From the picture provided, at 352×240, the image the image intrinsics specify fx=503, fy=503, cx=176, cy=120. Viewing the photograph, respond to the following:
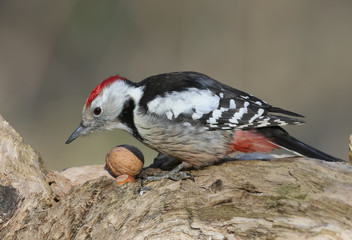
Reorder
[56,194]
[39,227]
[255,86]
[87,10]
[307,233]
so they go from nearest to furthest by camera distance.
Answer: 1. [307,233]
2. [39,227]
3. [56,194]
4. [255,86]
5. [87,10]

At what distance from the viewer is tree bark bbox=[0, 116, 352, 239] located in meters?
2.39

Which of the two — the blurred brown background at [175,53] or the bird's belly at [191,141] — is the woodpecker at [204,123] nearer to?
the bird's belly at [191,141]

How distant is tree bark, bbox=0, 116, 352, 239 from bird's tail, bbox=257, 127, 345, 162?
15cm

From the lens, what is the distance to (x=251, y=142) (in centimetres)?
316

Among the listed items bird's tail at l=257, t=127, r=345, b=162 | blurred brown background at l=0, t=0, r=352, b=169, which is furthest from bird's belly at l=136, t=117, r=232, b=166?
blurred brown background at l=0, t=0, r=352, b=169

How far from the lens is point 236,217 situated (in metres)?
2.47

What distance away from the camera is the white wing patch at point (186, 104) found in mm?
3162

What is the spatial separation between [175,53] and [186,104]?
3.12m

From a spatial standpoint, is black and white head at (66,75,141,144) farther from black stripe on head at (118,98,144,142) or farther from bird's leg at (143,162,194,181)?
bird's leg at (143,162,194,181)

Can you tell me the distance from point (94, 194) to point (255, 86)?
12.1 feet

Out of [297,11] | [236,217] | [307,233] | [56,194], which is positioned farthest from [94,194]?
[297,11]

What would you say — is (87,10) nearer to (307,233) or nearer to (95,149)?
(95,149)

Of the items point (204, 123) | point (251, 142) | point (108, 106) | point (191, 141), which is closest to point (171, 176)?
point (191, 141)

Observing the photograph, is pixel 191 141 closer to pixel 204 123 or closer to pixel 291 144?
pixel 204 123
